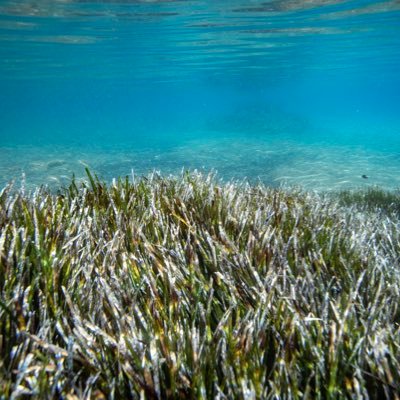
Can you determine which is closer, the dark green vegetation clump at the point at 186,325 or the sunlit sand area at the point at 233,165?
the dark green vegetation clump at the point at 186,325

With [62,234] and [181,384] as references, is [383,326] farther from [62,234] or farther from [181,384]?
[62,234]

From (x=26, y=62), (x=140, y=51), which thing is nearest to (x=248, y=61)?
(x=140, y=51)

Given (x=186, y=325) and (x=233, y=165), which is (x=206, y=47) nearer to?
(x=233, y=165)

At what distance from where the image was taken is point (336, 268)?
3000 mm

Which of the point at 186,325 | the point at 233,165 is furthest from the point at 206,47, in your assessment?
the point at 186,325

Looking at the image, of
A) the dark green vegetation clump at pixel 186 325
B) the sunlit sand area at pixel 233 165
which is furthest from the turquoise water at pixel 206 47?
the dark green vegetation clump at pixel 186 325

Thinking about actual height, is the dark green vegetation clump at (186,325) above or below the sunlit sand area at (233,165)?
above

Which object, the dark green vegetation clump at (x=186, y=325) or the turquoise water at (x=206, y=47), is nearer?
the dark green vegetation clump at (x=186, y=325)

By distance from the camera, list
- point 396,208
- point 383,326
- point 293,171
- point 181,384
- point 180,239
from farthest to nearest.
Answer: point 293,171, point 396,208, point 180,239, point 383,326, point 181,384

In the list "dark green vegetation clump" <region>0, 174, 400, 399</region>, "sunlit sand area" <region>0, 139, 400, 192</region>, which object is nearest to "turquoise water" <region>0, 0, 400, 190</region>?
"sunlit sand area" <region>0, 139, 400, 192</region>

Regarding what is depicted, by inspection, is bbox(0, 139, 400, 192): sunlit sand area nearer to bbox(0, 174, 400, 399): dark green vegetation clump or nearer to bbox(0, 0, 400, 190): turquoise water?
bbox(0, 0, 400, 190): turquoise water

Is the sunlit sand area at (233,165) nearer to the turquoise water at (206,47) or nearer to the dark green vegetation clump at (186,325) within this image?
the turquoise water at (206,47)

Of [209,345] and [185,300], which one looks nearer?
[209,345]

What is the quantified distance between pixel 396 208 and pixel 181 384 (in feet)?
30.0
